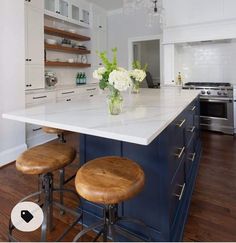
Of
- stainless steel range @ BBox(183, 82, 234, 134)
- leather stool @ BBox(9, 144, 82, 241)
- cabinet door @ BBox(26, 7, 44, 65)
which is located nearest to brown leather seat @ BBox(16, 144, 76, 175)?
leather stool @ BBox(9, 144, 82, 241)

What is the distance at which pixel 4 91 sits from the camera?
2832 millimetres

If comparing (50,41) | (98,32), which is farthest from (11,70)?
(98,32)

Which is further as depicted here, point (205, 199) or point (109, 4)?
point (109, 4)

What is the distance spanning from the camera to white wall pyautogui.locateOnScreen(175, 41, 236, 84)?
452 cm

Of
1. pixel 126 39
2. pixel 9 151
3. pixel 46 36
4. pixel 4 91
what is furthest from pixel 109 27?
pixel 9 151

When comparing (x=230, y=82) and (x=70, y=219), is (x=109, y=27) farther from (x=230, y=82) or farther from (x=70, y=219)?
(x=70, y=219)

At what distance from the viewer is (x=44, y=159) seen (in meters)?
1.49

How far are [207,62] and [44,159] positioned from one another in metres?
4.28

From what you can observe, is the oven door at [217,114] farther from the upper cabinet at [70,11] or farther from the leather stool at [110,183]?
the leather stool at [110,183]

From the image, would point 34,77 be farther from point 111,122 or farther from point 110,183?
point 110,183

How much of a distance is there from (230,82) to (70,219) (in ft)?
13.6

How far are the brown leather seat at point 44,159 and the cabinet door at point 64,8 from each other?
3.52m

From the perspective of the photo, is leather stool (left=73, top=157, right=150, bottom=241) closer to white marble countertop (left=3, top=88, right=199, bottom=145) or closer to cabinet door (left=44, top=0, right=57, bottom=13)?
white marble countertop (left=3, top=88, right=199, bottom=145)

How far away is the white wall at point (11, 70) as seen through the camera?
9.07 feet
